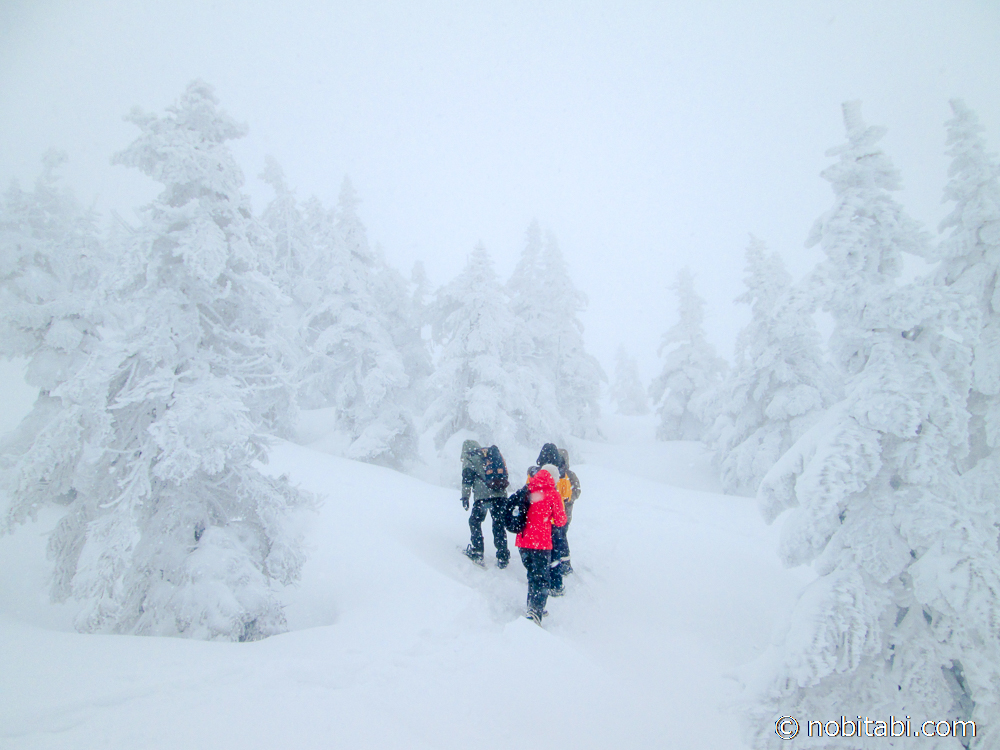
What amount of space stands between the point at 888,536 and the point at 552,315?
2202cm

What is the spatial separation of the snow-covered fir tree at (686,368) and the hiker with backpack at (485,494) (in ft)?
76.0

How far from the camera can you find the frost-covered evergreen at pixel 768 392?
712 inches

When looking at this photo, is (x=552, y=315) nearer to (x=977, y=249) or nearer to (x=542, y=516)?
(x=977, y=249)

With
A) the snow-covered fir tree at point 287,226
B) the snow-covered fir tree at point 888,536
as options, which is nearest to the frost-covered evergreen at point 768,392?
the snow-covered fir tree at point 888,536

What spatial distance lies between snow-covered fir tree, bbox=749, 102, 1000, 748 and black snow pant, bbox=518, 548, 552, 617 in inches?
116

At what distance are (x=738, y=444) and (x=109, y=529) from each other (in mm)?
21455

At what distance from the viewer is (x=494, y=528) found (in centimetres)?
887

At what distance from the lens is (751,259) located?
70.0ft

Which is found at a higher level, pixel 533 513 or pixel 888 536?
pixel 888 536

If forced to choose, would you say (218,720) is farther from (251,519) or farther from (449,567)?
(449,567)

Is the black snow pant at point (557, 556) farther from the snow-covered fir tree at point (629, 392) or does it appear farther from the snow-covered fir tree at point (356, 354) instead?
the snow-covered fir tree at point (629, 392)

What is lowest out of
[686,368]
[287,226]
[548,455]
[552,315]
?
[548,455]

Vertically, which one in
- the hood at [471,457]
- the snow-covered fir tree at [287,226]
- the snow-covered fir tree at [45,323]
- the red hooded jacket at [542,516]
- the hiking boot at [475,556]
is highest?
the snow-covered fir tree at [287,226]

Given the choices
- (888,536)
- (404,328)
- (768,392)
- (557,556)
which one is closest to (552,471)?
(557,556)
